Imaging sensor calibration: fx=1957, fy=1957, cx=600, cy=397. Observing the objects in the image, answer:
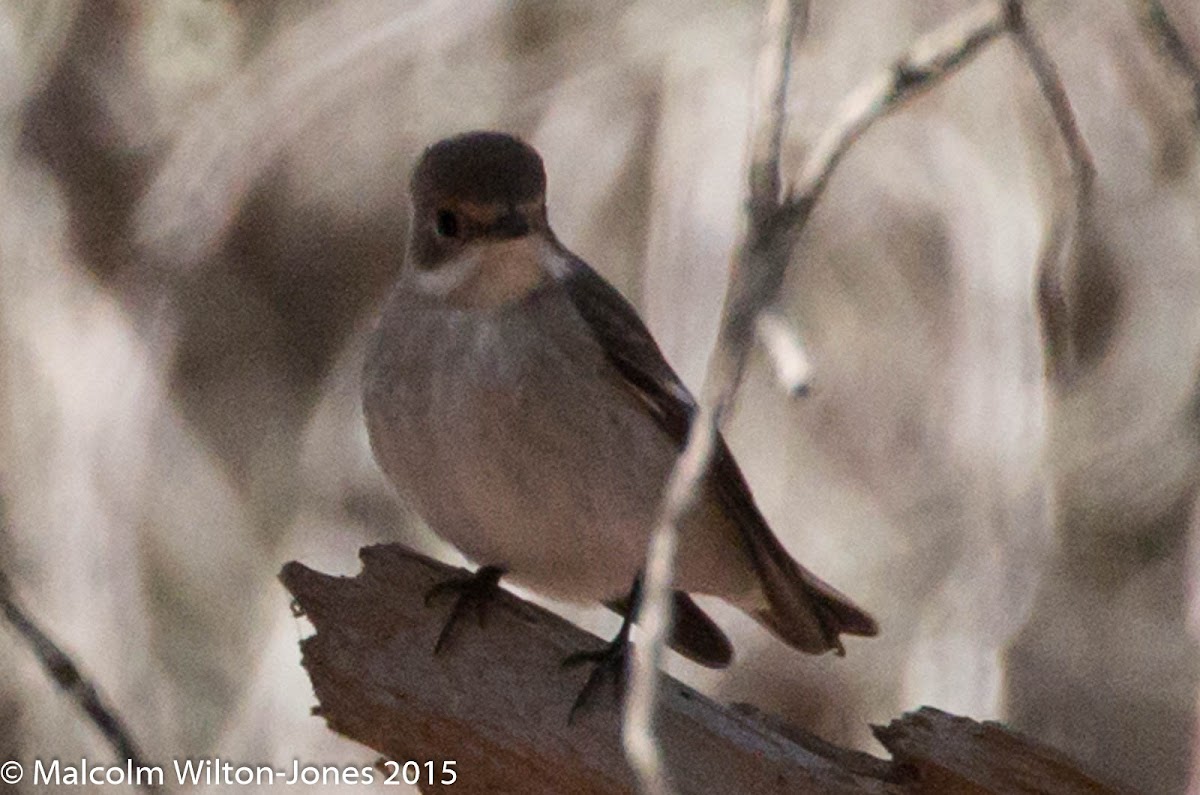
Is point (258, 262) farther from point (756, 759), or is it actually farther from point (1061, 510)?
point (756, 759)

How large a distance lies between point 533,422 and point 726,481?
1.75ft

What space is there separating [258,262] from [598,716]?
9.93ft

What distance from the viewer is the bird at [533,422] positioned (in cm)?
379

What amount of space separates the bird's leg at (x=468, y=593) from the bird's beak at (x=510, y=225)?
676 millimetres

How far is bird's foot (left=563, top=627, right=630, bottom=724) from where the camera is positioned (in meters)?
3.49

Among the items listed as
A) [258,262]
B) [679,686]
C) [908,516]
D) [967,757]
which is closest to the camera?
[967,757]

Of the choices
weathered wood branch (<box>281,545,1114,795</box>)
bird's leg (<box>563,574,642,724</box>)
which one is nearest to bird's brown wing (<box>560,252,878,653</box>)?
bird's leg (<box>563,574,642,724</box>)

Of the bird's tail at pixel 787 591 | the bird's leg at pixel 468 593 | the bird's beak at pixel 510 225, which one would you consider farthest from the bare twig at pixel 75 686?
the bird's tail at pixel 787 591

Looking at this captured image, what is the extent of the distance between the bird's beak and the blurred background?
107cm

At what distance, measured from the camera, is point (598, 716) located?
3.45 m

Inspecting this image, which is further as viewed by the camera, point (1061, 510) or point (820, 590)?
point (1061, 510)

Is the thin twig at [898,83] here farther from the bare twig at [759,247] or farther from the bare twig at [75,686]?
the bare twig at [75,686]

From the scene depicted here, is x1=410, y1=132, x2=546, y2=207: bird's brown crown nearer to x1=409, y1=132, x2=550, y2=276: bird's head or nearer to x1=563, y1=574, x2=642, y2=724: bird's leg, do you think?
x1=409, y1=132, x2=550, y2=276: bird's head

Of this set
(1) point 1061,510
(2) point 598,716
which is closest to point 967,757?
(2) point 598,716
